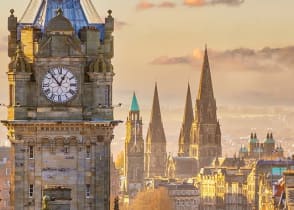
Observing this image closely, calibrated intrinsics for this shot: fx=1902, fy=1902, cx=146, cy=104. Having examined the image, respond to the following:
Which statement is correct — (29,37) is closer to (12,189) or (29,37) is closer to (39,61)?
(39,61)

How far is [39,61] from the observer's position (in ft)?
235

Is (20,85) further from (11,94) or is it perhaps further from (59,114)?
(59,114)

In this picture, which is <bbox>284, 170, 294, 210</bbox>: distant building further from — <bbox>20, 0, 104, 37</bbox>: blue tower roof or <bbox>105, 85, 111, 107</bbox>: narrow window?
<bbox>20, 0, 104, 37</bbox>: blue tower roof

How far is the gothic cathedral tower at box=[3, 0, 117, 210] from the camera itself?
235 feet

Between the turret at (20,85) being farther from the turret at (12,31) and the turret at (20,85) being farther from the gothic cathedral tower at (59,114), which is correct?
the turret at (12,31)

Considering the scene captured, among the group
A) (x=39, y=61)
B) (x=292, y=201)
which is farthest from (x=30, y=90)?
(x=292, y=201)

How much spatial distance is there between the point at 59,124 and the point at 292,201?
77.0 ft

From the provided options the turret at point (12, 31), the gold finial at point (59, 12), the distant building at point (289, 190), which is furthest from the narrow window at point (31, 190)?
the distant building at point (289, 190)

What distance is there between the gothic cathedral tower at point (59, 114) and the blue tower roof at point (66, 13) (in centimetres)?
50

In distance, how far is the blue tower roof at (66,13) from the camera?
239ft

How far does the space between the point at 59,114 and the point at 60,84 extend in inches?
44.7

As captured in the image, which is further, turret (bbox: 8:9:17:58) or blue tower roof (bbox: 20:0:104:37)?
blue tower roof (bbox: 20:0:104:37)

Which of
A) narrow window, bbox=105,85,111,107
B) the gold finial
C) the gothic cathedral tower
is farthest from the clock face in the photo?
the gold finial

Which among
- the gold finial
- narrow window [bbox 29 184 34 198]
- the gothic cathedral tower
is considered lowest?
narrow window [bbox 29 184 34 198]
